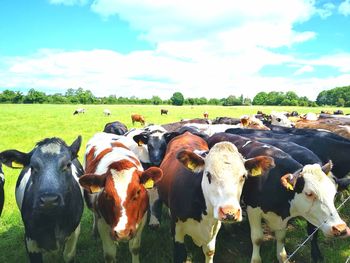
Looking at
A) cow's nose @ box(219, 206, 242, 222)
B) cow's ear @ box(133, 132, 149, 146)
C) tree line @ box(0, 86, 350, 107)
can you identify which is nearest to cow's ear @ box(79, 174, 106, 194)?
cow's nose @ box(219, 206, 242, 222)

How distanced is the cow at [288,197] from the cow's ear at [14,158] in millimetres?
3280

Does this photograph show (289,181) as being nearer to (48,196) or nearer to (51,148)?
(48,196)

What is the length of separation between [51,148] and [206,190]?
82.8 inches

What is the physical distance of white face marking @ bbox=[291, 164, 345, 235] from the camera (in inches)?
180

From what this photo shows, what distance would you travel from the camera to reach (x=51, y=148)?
4781 millimetres

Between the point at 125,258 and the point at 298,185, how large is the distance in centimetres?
313

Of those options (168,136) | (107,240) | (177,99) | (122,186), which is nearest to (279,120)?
(168,136)

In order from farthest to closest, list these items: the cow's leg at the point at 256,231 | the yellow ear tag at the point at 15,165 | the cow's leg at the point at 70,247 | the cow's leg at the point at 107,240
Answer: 1. the cow's leg at the point at 256,231
2. the cow's leg at the point at 70,247
3. the cow's leg at the point at 107,240
4. the yellow ear tag at the point at 15,165

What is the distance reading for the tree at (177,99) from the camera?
116787 mm

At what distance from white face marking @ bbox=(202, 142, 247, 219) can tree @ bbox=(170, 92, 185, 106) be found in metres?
110

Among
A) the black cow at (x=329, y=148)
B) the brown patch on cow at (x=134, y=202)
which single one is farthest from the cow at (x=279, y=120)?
the brown patch on cow at (x=134, y=202)

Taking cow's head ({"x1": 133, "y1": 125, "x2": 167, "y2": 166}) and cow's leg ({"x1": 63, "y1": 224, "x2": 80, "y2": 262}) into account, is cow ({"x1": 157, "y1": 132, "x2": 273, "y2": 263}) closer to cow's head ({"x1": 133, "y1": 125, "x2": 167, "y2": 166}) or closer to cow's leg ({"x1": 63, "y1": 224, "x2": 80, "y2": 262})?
cow's leg ({"x1": 63, "y1": 224, "x2": 80, "y2": 262})

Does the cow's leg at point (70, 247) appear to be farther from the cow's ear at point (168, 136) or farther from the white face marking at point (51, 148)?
the cow's ear at point (168, 136)

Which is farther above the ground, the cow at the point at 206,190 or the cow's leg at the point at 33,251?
the cow at the point at 206,190
